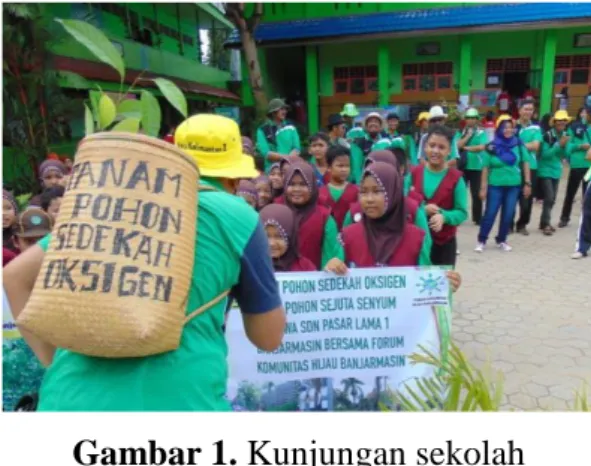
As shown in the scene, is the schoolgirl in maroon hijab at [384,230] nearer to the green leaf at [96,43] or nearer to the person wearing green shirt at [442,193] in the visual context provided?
the person wearing green shirt at [442,193]

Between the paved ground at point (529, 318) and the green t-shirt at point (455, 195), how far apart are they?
950 mm

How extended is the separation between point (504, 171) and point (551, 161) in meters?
1.45

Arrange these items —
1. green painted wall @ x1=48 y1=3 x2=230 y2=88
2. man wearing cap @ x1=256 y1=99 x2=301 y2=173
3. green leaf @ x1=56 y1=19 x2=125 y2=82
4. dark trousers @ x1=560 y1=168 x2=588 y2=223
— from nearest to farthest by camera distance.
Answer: green leaf @ x1=56 y1=19 x2=125 y2=82, man wearing cap @ x1=256 y1=99 x2=301 y2=173, dark trousers @ x1=560 y1=168 x2=588 y2=223, green painted wall @ x1=48 y1=3 x2=230 y2=88

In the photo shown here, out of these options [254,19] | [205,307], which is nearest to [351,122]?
[254,19]

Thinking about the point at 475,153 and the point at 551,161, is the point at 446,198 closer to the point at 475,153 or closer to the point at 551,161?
the point at 475,153

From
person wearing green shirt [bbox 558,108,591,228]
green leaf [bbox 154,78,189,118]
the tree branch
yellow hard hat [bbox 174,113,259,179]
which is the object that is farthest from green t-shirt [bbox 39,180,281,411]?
the tree branch

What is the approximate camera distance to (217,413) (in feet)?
4.51

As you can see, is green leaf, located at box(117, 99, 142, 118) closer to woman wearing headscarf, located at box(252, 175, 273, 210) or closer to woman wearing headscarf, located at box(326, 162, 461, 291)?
woman wearing headscarf, located at box(326, 162, 461, 291)

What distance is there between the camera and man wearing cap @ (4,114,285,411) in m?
1.21

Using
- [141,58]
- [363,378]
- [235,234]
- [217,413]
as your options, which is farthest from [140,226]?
[141,58]

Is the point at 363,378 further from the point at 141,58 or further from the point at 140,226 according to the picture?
the point at 141,58

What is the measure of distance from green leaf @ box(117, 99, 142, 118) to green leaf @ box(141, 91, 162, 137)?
0.04 m

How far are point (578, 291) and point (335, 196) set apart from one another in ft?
9.02

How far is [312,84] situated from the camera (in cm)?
1592
